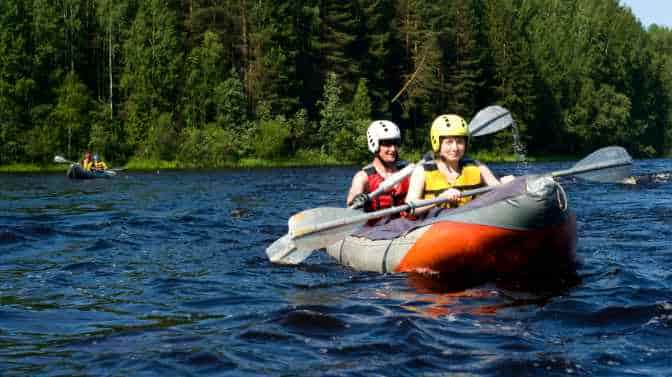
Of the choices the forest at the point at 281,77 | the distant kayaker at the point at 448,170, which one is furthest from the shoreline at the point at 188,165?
the distant kayaker at the point at 448,170

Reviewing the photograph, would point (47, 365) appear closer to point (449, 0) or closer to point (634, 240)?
point (634, 240)

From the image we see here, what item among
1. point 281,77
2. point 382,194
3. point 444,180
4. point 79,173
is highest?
point 281,77

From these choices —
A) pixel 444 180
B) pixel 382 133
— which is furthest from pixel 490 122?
pixel 444 180

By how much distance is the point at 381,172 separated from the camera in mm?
9219

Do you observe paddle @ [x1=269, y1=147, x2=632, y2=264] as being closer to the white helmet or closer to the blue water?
the blue water

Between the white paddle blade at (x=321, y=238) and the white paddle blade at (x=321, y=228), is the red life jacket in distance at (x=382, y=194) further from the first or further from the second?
the white paddle blade at (x=321, y=238)

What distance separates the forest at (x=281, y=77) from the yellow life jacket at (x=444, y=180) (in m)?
32.0

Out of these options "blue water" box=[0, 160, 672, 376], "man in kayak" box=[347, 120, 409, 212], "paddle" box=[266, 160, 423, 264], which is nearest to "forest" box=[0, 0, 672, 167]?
"blue water" box=[0, 160, 672, 376]

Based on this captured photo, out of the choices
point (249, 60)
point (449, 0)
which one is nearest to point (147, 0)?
point (249, 60)

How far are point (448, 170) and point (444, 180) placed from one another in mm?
142

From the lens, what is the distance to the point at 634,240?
407 inches

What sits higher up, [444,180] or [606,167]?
[606,167]

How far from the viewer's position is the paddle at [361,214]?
7496mm

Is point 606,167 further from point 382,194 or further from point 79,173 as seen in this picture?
point 79,173
